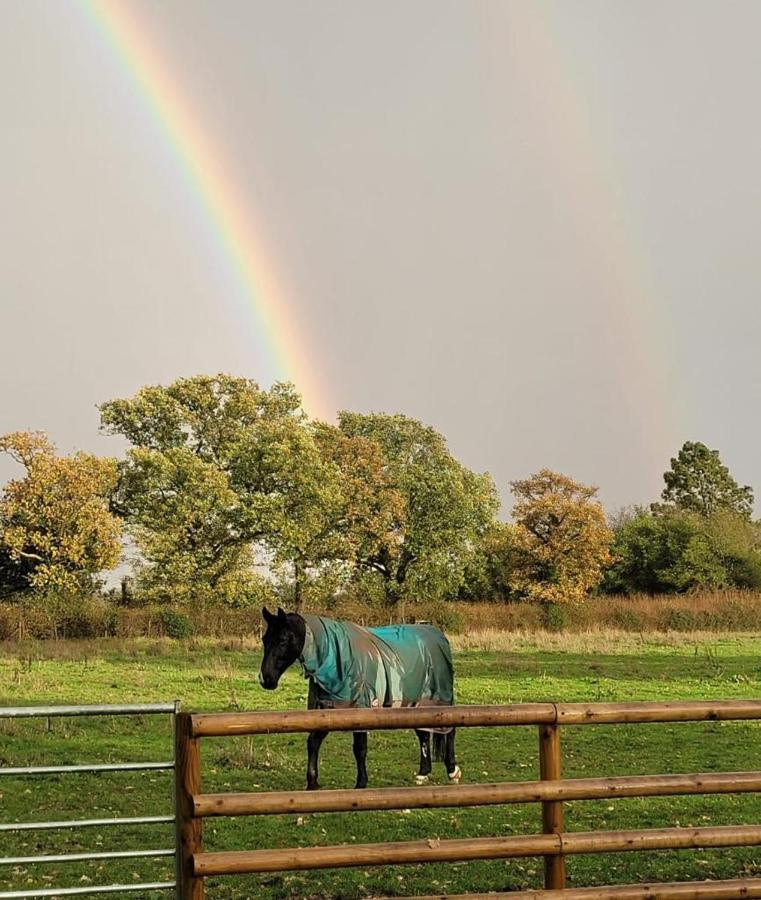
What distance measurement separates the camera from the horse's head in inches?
432

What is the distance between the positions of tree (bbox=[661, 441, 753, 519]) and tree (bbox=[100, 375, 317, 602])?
1973 inches

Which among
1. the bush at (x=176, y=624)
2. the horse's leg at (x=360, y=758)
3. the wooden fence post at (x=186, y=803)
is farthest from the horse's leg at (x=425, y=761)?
the bush at (x=176, y=624)

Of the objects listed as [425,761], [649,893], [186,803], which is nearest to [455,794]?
[649,893]

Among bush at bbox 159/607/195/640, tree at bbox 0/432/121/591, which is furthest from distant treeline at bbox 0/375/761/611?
bush at bbox 159/607/195/640

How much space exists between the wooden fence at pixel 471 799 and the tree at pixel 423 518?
4682 cm

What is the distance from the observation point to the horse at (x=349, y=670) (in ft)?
35.8

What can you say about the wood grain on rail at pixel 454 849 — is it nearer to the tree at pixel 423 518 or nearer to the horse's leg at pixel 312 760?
the horse's leg at pixel 312 760

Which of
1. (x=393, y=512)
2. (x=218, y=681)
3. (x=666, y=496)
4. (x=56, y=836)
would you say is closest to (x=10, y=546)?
(x=393, y=512)

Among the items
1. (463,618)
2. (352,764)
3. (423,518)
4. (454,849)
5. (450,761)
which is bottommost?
(352,764)

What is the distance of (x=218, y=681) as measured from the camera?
21.1 m

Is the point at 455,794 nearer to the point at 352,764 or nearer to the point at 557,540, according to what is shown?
the point at 352,764

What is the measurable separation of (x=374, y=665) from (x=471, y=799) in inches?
236

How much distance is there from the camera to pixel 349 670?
11039 mm

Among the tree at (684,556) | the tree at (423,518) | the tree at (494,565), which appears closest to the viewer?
the tree at (423,518)
